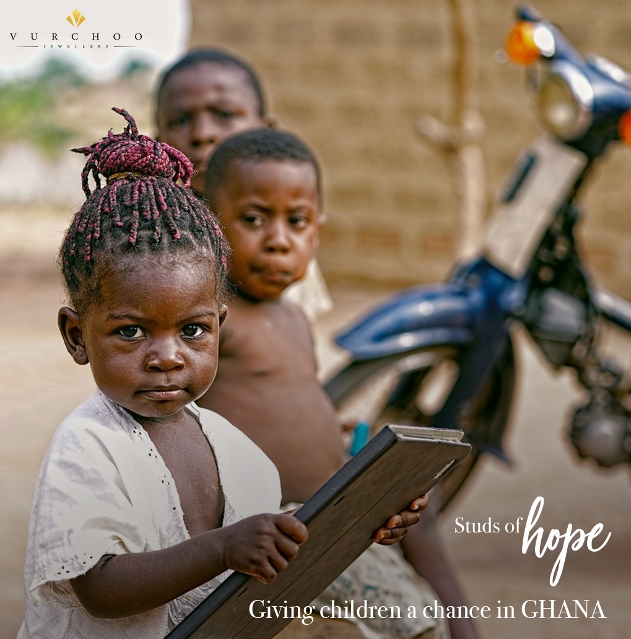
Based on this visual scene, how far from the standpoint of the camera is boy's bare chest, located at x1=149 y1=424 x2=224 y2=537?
1741 mm

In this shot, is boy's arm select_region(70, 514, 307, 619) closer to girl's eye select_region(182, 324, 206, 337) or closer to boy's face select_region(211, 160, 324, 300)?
girl's eye select_region(182, 324, 206, 337)

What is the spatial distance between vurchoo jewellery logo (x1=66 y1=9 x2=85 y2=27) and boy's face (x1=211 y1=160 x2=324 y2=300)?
2.69 ft

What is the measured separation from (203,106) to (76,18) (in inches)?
16.1

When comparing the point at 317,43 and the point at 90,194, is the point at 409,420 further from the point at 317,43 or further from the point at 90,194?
the point at 317,43

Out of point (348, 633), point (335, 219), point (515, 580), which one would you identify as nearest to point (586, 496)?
point (515, 580)

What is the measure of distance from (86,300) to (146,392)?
0.55 feet

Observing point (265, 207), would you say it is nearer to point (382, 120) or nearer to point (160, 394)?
point (160, 394)

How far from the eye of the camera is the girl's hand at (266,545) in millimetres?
1533

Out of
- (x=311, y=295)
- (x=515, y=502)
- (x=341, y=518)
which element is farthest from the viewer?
(x=515, y=502)

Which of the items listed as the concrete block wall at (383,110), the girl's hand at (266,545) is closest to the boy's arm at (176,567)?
the girl's hand at (266,545)

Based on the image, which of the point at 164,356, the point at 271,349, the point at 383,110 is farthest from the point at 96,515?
the point at 383,110

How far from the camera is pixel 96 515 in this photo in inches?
62.4

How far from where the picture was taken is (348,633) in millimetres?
2088

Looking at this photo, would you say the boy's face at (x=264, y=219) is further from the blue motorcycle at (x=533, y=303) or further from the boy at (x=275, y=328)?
the blue motorcycle at (x=533, y=303)
